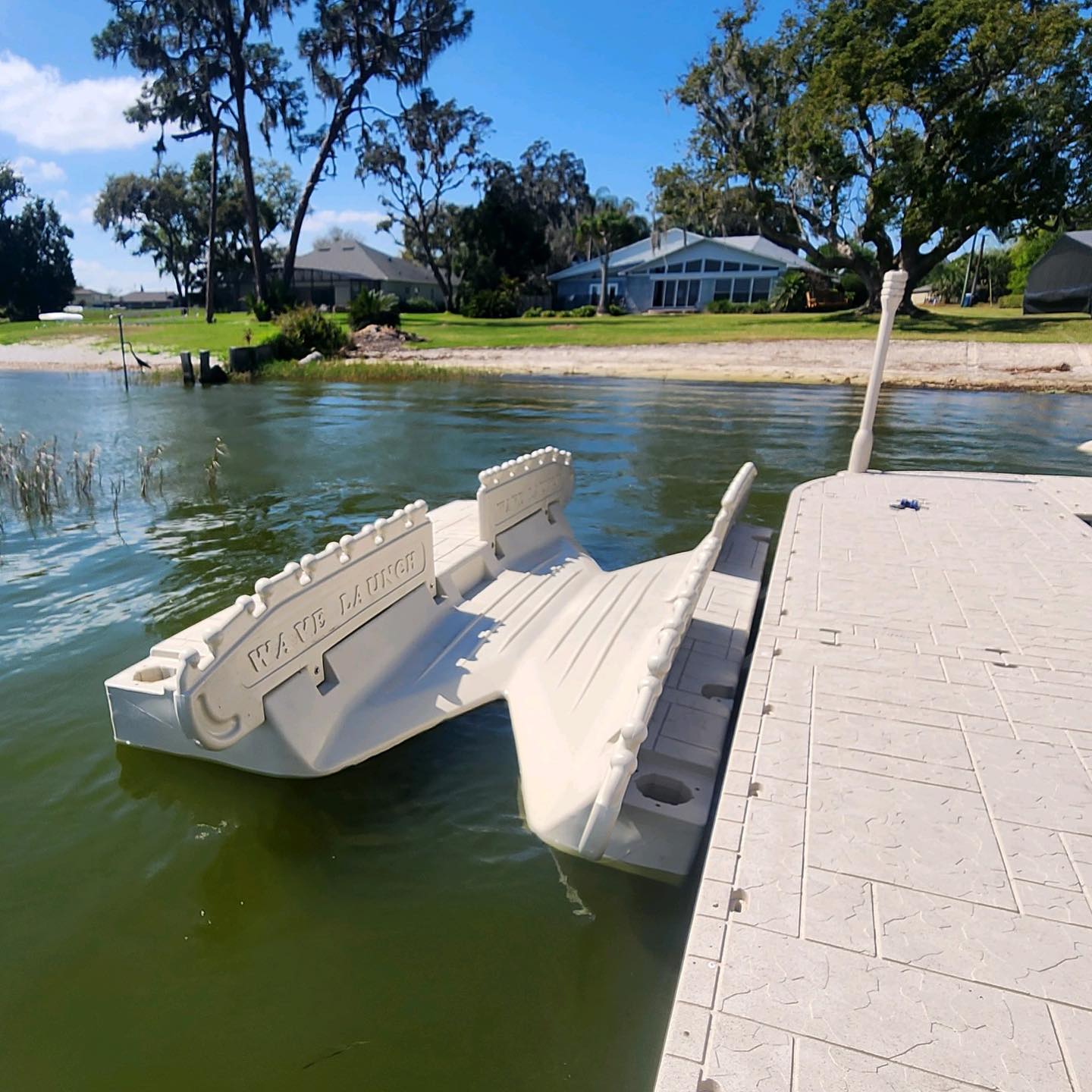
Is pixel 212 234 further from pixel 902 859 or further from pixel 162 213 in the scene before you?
pixel 902 859

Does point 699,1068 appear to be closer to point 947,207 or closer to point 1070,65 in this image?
point 947,207

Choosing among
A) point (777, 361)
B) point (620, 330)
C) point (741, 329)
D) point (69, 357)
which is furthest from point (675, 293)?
point (69, 357)

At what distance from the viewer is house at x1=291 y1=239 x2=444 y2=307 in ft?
208

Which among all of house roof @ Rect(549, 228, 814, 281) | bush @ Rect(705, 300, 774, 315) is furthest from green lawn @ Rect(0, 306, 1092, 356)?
house roof @ Rect(549, 228, 814, 281)

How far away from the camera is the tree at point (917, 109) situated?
32.3 meters

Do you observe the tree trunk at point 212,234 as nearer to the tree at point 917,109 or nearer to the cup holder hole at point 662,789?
the tree at point 917,109

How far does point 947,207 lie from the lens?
3444 cm

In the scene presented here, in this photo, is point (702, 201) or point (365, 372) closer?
point (365, 372)

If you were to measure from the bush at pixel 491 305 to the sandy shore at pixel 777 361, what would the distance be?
16.3 metres

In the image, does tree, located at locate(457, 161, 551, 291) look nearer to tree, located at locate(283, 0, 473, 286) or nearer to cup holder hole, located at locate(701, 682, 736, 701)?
tree, located at locate(283, 0, 473, 286)

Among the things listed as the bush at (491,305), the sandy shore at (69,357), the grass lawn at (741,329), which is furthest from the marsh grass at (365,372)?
the bush at (491,305)

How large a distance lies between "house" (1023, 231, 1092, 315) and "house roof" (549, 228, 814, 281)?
46.0 ft

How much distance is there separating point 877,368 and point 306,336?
97.8 feet

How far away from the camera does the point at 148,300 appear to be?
92.6 metres
